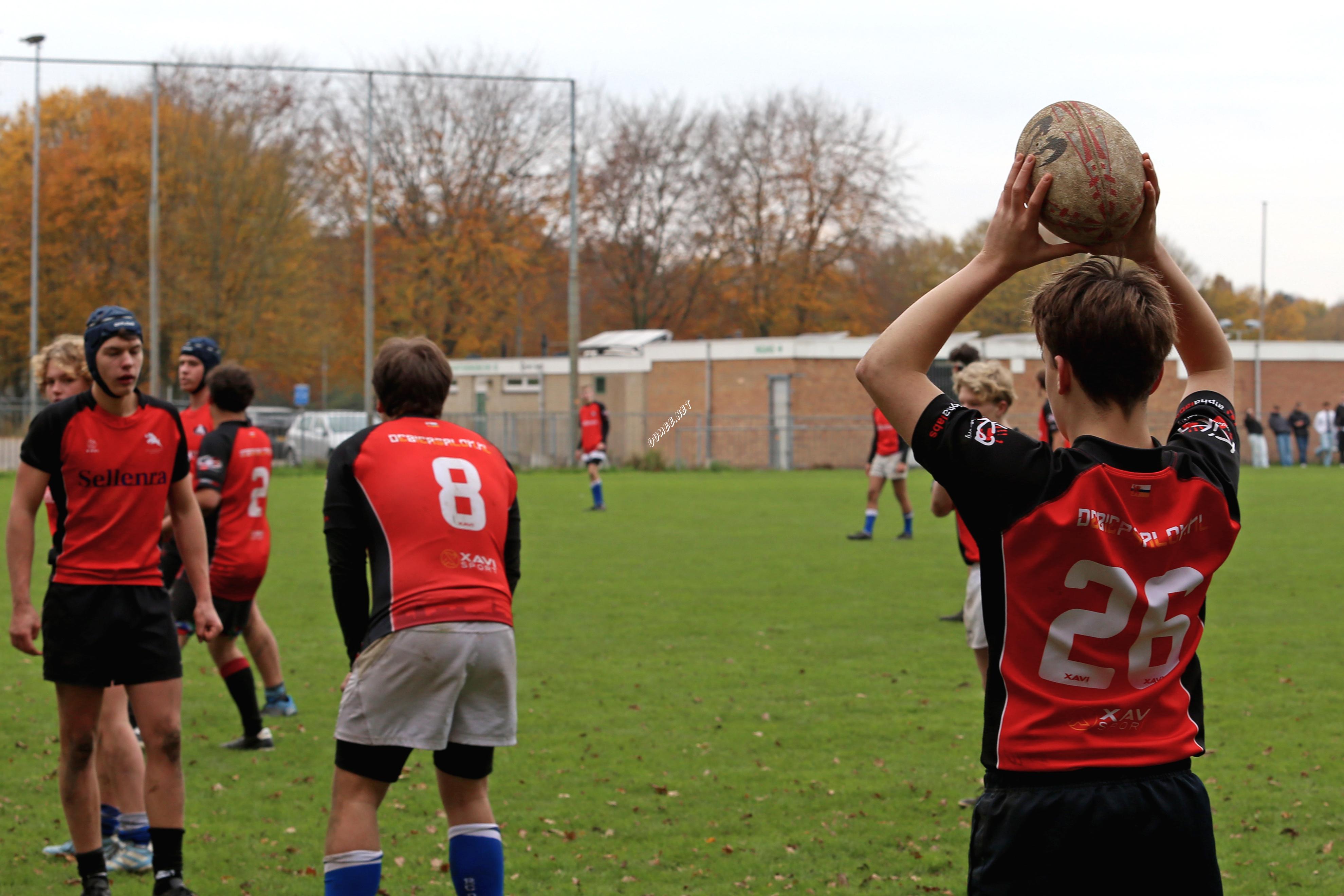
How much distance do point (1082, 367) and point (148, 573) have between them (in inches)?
143

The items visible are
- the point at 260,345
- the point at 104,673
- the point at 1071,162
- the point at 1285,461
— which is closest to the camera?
the point at 1071,162

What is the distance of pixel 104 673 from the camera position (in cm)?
454

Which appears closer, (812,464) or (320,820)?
(320,820)

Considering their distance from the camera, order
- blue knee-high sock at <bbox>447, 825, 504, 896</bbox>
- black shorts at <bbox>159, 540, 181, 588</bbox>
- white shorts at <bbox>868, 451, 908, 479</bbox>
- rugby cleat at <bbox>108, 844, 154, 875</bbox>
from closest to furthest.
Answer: blue knee-high sock at <bbox>447, 825, 504, 896</bbox>
rugby cleat at <bbox>108, 844, 154, 875</bbox>
black shorts at <bbox>159, 540, 181, 588</bbox>
white shorts at <bbox>868, 451, 908, 479</bbox>

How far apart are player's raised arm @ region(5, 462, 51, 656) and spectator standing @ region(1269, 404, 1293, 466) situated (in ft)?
125

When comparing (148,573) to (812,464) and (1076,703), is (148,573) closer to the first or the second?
(1076,703)

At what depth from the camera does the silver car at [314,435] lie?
3512 centimetres

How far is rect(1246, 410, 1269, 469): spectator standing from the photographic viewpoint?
36.4 meters

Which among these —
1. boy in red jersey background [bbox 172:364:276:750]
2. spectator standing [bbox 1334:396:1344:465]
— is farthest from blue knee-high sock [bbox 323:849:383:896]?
spectator standing [bbox 1334:396:1344:465]

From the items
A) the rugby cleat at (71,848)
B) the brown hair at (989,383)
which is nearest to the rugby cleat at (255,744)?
the rugby cleat at (71,848)

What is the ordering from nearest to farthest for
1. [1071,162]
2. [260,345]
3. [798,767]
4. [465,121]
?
[1071,162] → [798,767] → [465,121] → [260,345]

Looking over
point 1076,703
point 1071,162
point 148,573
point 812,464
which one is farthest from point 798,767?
point 812,464

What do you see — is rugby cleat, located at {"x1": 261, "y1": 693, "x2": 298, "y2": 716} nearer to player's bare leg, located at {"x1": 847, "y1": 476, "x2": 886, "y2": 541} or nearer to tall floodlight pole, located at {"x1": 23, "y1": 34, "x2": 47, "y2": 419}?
player's bare leg, located at {"x1": 847, "y1": 476, "x2": 886, "y2": 541}

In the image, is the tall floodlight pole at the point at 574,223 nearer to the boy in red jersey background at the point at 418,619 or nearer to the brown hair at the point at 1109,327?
the boy in red jersey background at the point at 418,619
